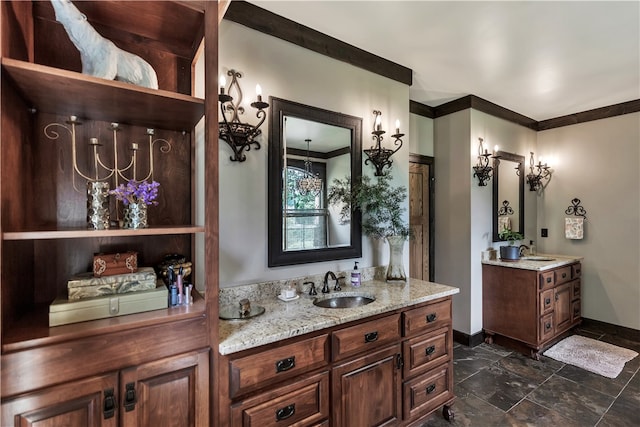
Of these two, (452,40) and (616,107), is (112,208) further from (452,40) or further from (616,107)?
(616,107)

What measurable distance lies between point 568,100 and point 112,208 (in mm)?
4573

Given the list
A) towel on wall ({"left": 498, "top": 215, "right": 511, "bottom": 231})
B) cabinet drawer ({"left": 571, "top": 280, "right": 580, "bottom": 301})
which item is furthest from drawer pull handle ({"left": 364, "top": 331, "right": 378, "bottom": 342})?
cabinet drawer ({"left": 571, "top": 280, "right": 580, "bottom": 301})

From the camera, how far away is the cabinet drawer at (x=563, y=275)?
11.6 ft

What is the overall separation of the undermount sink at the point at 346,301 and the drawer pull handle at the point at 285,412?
0.67m

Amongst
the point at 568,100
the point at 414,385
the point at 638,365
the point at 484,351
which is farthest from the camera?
the point at 568,100

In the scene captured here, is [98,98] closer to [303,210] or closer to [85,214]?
[85,214]

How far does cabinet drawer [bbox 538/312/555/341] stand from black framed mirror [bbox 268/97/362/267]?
2.27 m

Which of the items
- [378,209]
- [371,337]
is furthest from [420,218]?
[371,337]

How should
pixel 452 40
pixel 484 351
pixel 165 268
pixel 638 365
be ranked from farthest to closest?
pixel 484 351, pixel 638 365, pixel 452 40, pixel 165 268

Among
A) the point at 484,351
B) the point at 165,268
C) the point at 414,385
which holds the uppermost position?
the point at 165,268

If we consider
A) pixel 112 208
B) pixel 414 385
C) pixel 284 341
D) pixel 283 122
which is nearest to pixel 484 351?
pixel 414 385

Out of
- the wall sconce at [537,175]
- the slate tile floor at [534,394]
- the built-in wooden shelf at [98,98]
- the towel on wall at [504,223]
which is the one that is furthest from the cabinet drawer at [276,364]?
the wall sconce at [537,175]

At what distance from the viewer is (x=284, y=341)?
4.80 ft

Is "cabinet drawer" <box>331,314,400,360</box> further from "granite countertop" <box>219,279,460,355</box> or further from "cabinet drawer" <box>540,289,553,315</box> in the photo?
"cabinet drawer" <box>540,289,553,315</box>
